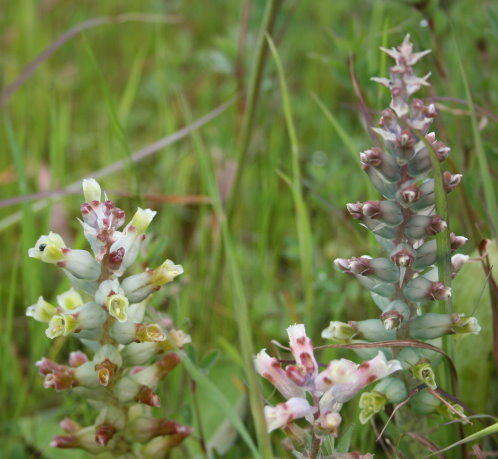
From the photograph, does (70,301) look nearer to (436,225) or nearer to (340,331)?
(340,331)

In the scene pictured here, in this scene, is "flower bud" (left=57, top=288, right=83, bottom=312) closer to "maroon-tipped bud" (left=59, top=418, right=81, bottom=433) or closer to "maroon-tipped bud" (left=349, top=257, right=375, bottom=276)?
"maroon-tipped bud" (left=59, top=418, right=81, bottom=433)

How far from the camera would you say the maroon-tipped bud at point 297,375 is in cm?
112

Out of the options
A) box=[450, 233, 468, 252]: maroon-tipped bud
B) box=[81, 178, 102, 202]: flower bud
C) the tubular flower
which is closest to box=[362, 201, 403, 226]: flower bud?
box=[450, 233, 468, 252]: maroon-tipped bud

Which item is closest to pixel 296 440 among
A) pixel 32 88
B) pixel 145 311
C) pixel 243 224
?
pixel 145 311

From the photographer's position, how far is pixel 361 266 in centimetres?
122

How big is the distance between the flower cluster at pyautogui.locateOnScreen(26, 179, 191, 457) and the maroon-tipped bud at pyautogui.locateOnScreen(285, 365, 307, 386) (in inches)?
8.2

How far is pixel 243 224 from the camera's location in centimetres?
270

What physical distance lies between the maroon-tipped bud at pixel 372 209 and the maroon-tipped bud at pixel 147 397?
49 cm

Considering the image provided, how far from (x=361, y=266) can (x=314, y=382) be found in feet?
0.72

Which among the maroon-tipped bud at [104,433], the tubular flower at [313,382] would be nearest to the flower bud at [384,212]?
the tubular flower at [313,382]

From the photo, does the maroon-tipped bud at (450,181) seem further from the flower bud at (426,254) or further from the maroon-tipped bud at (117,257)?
the maroon-tipped bud at (117,257)

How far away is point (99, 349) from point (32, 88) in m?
2.42

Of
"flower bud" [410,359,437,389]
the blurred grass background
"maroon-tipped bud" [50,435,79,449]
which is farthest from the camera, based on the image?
the blurred grass background

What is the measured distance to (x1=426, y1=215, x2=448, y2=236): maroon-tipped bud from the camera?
45.9 inches
